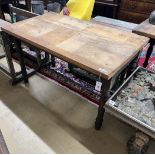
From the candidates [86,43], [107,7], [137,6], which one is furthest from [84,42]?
[107,7]

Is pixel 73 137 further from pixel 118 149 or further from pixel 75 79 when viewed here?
pixel 75 79

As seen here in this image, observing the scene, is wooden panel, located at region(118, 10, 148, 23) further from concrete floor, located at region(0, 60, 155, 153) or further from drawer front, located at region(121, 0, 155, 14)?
concrete floor, located at region(0, 60, 155, 153)

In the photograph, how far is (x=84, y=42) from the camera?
1302 millimetres

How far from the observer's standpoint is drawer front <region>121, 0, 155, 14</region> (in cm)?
285

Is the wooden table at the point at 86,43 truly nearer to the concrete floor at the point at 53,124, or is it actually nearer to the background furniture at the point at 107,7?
the concrete floor at the point at 53,124

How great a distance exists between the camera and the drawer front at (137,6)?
2.85 meters

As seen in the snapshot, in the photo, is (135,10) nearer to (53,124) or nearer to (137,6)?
(137,6)

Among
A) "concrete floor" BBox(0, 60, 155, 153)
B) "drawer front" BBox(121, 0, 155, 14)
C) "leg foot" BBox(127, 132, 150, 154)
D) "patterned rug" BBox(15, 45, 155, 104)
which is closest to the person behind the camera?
"leg foot" BBox(127, 132, 150, 154)

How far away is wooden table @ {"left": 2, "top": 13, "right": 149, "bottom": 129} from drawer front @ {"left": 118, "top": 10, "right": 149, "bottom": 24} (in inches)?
70.0

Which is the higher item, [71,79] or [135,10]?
[135,10]

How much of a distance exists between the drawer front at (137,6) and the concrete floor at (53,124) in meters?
2.02

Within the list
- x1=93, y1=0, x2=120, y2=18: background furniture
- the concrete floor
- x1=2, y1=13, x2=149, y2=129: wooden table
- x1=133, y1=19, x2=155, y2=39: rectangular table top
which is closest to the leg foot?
the concrete floor

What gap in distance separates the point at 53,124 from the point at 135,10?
245cm

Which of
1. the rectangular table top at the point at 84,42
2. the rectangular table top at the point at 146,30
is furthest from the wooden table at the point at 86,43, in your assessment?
the rectangular table top at the point at 146,30
